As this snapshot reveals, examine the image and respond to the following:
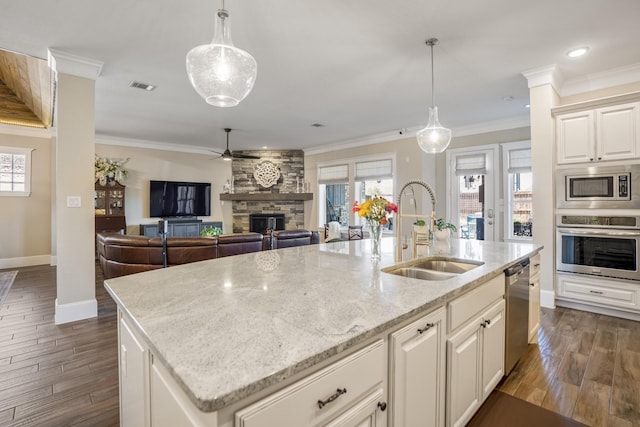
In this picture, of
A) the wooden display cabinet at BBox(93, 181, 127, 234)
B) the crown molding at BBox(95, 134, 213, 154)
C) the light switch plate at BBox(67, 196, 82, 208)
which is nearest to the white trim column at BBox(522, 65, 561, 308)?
the light switch plate at BBox(67, 196, 82, 208)

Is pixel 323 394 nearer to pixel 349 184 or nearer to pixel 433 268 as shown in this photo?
pixel 433 268

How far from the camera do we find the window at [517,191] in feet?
17.1

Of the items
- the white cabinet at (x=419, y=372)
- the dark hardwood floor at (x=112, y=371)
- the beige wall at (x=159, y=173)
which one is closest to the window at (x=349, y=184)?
the beige wall at (x=159, y=173)

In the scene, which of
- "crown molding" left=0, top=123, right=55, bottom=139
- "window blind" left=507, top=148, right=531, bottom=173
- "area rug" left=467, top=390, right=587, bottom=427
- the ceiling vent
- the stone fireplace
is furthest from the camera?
the stone fireplace

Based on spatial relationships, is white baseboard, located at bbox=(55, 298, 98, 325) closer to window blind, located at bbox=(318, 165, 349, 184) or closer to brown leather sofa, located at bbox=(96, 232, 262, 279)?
→ brown leather sofa, located at bbox=(96, 232, 262, 279)

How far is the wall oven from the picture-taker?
319 centimetres

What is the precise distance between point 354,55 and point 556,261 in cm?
328

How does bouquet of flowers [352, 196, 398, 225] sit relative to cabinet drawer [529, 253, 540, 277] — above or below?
above

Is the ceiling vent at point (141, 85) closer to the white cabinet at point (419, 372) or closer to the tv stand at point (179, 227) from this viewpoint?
the tv stand at point (179, 227)

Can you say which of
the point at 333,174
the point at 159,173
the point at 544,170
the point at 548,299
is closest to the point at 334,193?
the point at 333,174

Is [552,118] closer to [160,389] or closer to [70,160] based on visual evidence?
[160,389]

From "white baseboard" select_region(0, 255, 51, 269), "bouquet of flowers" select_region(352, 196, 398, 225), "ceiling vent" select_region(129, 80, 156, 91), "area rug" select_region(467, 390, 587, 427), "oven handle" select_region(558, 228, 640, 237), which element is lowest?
"area rug" select_region(467, 390, 587, 427)

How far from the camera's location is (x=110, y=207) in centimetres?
Answer: 651

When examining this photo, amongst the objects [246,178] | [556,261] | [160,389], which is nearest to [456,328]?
[160,389]
